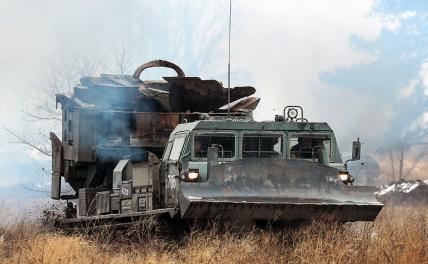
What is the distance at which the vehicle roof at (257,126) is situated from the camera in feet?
37.6

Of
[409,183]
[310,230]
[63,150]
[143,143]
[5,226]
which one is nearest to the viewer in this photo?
[310,230]

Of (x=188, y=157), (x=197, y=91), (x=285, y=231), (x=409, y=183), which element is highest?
(x=197, y=91)

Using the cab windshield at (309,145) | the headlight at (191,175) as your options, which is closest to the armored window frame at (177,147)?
the headlight at (191,175)

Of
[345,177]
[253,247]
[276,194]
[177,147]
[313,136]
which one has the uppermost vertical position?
[313,136]

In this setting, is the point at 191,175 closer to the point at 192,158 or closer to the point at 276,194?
the point at 192,158

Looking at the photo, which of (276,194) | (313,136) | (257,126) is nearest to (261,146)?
(257,126)

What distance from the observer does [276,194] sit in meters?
10.5

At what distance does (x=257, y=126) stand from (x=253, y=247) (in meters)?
2.64

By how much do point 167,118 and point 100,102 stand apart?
1371 millimetres

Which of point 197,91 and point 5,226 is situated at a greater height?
point 197,91

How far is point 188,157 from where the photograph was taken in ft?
37.2

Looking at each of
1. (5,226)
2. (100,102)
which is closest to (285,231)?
(100,102)

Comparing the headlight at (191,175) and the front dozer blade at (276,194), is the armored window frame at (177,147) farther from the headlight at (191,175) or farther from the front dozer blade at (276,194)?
the front dozer blade at (276,194)

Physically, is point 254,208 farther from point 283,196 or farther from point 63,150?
point 63,150
